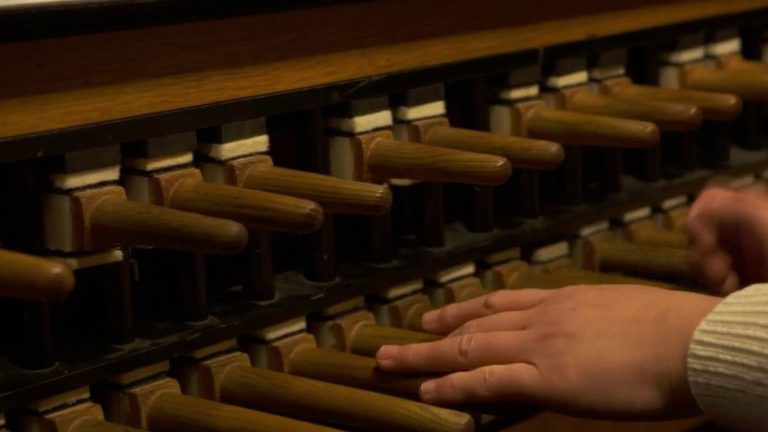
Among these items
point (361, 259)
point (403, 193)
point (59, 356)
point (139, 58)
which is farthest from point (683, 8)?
point (59, 356)

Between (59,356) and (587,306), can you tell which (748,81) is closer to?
(587,306)

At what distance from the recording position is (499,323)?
1066 millimetres

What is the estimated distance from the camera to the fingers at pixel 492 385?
987mm

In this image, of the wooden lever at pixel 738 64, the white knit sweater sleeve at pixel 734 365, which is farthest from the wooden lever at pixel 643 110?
the white knit sweater sleeve at pixel 734 365

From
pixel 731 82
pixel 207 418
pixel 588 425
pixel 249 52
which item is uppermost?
pixel 249 52

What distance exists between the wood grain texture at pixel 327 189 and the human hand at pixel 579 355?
13 centimetres

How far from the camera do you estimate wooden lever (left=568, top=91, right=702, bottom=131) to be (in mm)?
1257

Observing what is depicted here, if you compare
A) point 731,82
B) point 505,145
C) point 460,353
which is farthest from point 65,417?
point 731,82

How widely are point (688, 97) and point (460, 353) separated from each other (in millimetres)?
484

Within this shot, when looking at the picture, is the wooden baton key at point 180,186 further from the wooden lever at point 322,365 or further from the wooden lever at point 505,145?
the wooden lever at point 505,145

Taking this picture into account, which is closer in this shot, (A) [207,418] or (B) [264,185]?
(A) [207,418]

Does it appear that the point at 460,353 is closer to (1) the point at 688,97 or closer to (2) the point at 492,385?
(2) the point at 492,385

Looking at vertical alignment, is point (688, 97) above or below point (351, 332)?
above

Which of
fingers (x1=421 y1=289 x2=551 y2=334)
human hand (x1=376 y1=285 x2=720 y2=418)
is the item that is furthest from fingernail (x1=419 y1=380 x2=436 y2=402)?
fingers (x1=421 y1=289 x2=551 y2=334)
